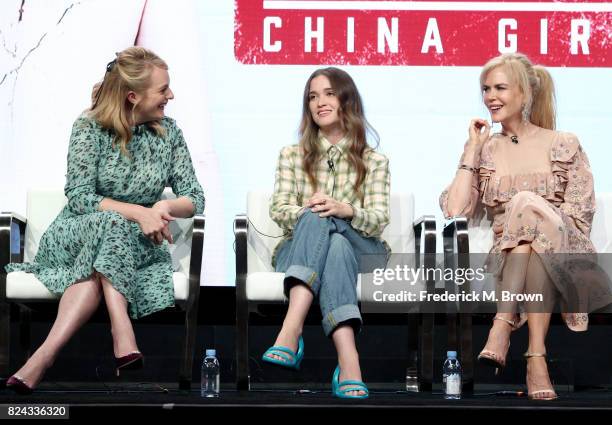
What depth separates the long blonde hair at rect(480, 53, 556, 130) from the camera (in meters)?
4.24

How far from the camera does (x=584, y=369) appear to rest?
466 centimetres

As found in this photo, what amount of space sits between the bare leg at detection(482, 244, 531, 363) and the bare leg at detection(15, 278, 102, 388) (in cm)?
138

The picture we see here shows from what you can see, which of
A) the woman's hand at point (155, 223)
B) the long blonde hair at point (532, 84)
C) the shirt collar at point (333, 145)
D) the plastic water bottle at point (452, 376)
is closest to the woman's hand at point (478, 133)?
the long blonde hair at point (532, 84)

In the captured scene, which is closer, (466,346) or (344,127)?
(466,346)

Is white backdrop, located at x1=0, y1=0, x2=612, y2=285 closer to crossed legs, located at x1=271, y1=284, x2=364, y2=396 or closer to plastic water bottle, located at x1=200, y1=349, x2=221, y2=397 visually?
plastic water bottle, located at x1=200, y1=349, x2=221, y2=397

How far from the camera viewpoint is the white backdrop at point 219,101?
4.68 meters

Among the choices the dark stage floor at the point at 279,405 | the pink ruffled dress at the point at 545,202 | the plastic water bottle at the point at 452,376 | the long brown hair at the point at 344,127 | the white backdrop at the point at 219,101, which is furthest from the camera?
the white backdrop at the point at 219,101

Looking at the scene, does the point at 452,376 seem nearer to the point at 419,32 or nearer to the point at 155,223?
the point at 155,223

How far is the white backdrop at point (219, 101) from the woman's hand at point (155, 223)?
2.65ft

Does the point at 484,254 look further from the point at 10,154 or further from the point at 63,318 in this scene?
the point at 10,154

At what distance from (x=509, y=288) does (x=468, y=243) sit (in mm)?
292

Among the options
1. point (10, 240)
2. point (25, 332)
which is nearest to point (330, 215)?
point (10, 240)

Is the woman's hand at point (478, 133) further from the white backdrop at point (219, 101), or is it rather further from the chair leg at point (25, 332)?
the chair leg at point (25, 332)

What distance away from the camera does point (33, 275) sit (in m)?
3.84
